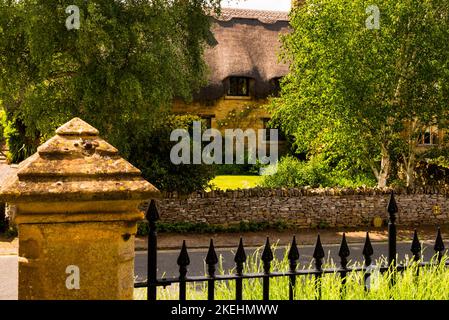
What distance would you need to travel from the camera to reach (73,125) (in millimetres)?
3883

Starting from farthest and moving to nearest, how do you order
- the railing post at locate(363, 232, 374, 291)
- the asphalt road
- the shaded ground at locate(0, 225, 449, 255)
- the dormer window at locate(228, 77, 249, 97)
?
the dormer window at locate(228, 77, 249, 97)
the shaded ground at locate(0, 225, 449, 255)
the asphalt road
the railing post at locate(363, 232, 374, 291)

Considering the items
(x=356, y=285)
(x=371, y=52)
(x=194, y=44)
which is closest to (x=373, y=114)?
(x=371, y=52)

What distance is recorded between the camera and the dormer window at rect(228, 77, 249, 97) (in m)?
33.7

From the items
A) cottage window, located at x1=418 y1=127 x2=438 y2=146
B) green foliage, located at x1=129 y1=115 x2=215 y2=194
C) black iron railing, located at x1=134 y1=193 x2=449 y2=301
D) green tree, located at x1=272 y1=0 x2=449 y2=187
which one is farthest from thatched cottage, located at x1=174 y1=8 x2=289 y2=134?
black iron railing, located at x1=134 y1=193 x2=449 y2=301

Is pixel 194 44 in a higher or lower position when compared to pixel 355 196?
higher

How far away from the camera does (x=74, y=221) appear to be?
3531mm

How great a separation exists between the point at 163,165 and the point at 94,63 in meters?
3.26

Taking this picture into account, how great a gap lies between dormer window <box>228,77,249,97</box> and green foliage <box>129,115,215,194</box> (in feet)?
56.7

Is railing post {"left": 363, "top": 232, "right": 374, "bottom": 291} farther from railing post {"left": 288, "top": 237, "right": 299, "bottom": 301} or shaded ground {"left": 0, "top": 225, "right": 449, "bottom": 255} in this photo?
shaded ground {"left": 0, "top": 225, "right": 449, "bottom": 255}

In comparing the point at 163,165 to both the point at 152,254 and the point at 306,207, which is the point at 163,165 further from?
the point at 152,254

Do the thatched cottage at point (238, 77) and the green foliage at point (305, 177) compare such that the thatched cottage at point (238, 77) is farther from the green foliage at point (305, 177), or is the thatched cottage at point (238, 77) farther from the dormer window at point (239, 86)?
the green foliage at point (305, 177)

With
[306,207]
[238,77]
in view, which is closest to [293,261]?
[306,207]

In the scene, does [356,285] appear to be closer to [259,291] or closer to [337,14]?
[259,291]
